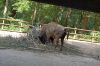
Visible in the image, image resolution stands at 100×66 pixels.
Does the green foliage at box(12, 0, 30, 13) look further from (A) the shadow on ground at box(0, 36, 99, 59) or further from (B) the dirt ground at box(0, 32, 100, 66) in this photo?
(B) the dirt ground at box(0, 32, 100, 66)

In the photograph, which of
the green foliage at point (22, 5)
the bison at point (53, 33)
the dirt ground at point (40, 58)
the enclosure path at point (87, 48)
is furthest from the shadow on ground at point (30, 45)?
the green foliage at point (22, 5)

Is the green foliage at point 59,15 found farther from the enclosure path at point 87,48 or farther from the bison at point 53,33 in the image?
the bison at point 53,33

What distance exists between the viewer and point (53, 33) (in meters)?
15.3

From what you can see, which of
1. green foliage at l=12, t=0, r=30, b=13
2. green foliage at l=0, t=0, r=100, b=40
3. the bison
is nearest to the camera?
the bison

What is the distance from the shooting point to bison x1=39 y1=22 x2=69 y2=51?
49.0 ft

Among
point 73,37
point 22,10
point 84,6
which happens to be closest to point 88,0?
point 84,6

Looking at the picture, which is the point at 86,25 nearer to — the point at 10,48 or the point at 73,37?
the point at 73,37

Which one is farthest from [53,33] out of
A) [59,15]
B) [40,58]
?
[59,15]

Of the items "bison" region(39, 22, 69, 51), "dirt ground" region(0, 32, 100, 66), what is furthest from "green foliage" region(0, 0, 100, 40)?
"dirt ground" region(0, 32, 100, 66)

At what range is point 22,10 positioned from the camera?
101ft

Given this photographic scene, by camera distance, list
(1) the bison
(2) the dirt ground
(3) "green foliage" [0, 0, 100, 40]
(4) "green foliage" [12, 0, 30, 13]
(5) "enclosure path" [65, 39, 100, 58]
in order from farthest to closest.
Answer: (3) "green foliage" [0, 0, 100, 40], (4) "green foliage" [12, 0, 30, 13], (5) "enclosure path" [65, 39, 100, 58], (1) the bison, (2) the dirt ground

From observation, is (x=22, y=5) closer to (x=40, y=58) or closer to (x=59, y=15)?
(x=59, y=15)

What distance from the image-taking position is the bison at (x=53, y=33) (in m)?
14.9

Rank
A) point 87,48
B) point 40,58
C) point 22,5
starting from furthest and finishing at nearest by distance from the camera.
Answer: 1. point 22,5
2. point 87,48
3. point 40,58
